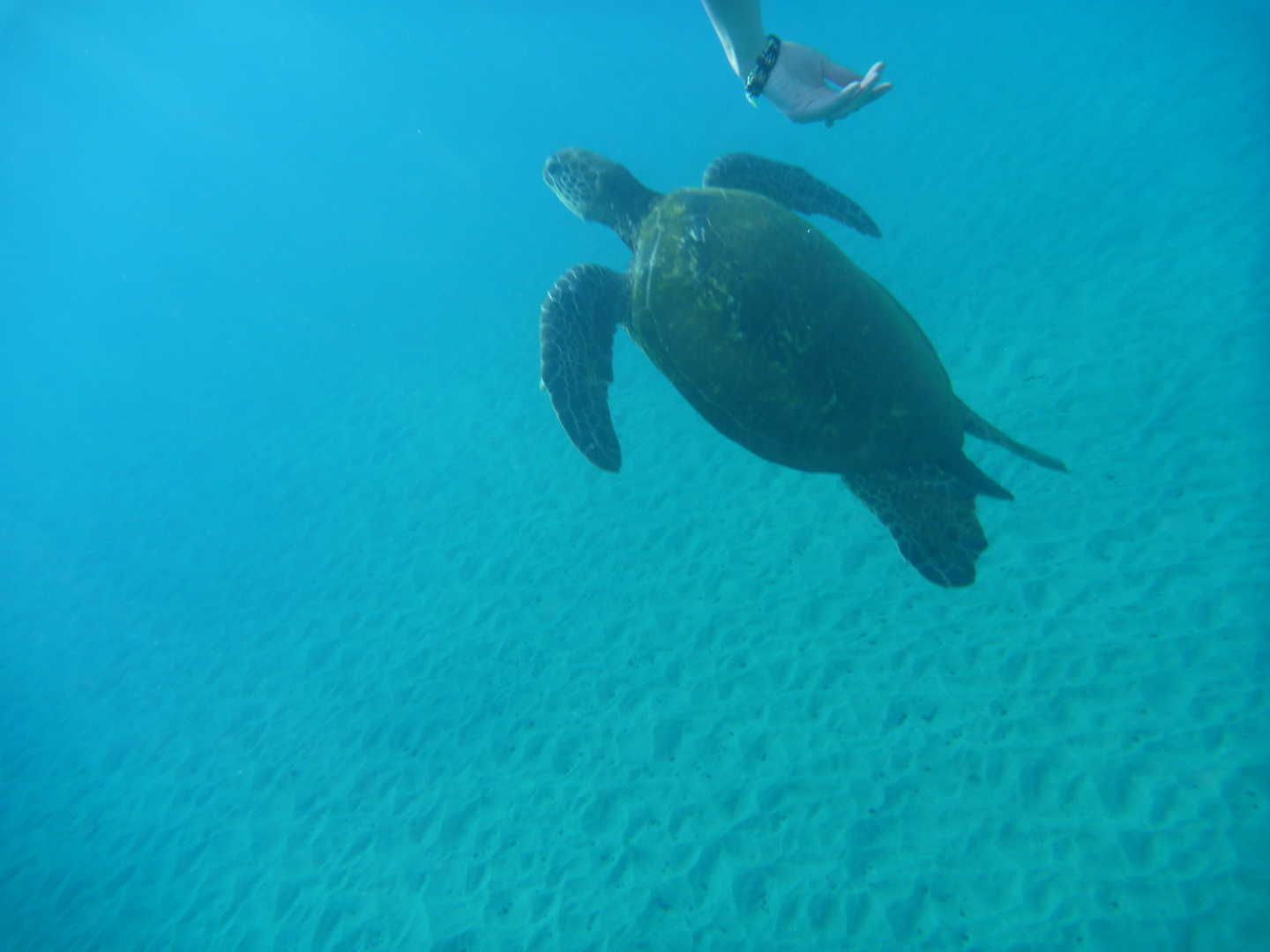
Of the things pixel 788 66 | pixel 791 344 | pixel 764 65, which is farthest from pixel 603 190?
pixel 791 344

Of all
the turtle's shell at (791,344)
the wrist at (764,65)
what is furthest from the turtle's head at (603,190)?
the turtle's shell at (791,344)

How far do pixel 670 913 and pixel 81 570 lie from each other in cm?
1558

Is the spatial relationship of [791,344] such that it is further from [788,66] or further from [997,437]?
[788,66]

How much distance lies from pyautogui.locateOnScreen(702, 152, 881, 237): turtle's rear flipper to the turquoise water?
256cm

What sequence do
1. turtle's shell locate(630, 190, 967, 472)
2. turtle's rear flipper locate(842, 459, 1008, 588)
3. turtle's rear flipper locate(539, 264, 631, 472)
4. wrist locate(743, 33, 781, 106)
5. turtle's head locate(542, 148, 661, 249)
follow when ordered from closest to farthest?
turtle's shell locate(630, 190, 967, 472), turtle's rear flipper locate(842, 459, 1008, 588), wrist locate(743, 33, 781, 106), turtle's rear flipper locate(539, 264, 631, 472), turtle's head locate(542, 148, 661, 249)

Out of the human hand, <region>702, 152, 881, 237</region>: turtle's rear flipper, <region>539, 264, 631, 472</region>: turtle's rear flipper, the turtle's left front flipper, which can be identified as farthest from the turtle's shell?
<region>702, 152, 881, 237</region>: turtle's rear flipper

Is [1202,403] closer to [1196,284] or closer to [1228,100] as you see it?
[1196,284]

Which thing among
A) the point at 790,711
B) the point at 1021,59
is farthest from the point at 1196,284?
the point at 1021,59

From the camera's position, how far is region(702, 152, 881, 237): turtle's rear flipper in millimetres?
4383

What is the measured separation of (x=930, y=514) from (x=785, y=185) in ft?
9.92

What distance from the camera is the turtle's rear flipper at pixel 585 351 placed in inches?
137

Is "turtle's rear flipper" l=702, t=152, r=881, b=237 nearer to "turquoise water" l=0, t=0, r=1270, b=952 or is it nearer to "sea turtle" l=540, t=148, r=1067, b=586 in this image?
"sea turtle" l=540, t=148, r=1067, b=586

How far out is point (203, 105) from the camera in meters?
69.2

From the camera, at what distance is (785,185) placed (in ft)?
14.8
